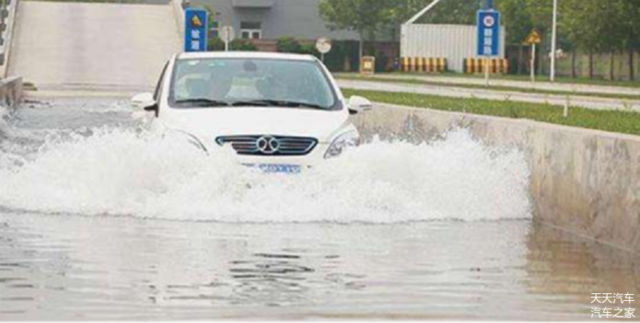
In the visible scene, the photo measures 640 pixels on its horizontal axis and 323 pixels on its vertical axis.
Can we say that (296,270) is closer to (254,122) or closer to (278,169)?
(278,169)

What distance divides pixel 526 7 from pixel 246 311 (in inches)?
3195

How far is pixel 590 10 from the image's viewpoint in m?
70.3

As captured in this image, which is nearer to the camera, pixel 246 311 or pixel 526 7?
pixel 246 311

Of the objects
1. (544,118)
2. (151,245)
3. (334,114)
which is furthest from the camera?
(544,118)

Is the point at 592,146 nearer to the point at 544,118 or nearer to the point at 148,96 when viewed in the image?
the point at 148,96

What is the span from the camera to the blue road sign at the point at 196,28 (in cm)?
4681

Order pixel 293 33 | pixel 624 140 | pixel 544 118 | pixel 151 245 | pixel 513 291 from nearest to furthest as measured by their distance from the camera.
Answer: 1. pixel 513 291
2. pixel 151 245
3. pixel 624 140
4. pixel 544 118
5. pixel 293 33

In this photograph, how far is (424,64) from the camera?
89.1 m

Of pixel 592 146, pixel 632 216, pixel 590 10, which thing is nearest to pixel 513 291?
pixel 632 216

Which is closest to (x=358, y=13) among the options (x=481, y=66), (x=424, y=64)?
(x=424, y=64)

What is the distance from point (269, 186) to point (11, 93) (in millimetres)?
24729

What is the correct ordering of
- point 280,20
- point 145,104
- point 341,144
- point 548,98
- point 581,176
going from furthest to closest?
point 280,20 → point 548,98 → point 145,104 → point 341,144 → point 581,176

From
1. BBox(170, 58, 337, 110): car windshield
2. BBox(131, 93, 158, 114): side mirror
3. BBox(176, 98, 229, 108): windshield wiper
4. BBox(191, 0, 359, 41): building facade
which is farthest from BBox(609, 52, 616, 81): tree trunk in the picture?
BBox(176, 98, 229, 108): windshield wiper

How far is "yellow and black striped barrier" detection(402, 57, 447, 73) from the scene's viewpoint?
8894 centimetres
